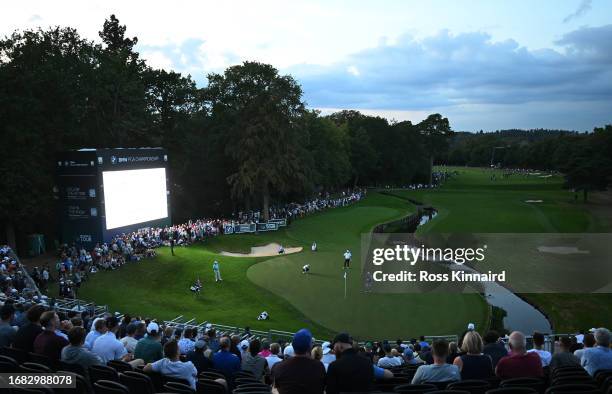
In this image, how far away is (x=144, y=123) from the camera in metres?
52.5

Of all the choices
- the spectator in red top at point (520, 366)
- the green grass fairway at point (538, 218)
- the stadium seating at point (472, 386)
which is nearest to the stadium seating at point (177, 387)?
the stadium seating at point (472, 386)

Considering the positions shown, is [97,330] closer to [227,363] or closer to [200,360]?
[200,360]

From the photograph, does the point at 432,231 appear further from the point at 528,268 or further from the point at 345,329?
the point at 345,329

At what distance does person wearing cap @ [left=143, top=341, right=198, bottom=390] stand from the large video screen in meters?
30.4

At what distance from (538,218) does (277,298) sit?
4648 centimetres

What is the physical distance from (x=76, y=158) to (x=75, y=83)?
12851mm

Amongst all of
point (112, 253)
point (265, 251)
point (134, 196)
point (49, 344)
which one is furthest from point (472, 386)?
point (265, 251)

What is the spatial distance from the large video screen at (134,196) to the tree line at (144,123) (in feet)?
18.1

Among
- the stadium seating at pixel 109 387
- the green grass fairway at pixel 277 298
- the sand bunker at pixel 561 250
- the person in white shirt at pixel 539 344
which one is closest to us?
the stadium seating at pixel 109 387

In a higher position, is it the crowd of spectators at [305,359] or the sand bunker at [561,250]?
the crowd of spectators at [305,359]

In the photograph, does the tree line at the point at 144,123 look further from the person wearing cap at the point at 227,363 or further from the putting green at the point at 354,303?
the person wearing cap at the point at 227,363

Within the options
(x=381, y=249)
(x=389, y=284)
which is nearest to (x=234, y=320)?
(x=389, y=284)

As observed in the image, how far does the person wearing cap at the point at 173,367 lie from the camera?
800 centimetres

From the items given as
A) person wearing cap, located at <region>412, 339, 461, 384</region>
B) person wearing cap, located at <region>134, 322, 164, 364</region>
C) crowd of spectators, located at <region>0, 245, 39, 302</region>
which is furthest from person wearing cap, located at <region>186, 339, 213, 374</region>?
crowd of spectators, located at <region>0, 245, 39, 302</region>
